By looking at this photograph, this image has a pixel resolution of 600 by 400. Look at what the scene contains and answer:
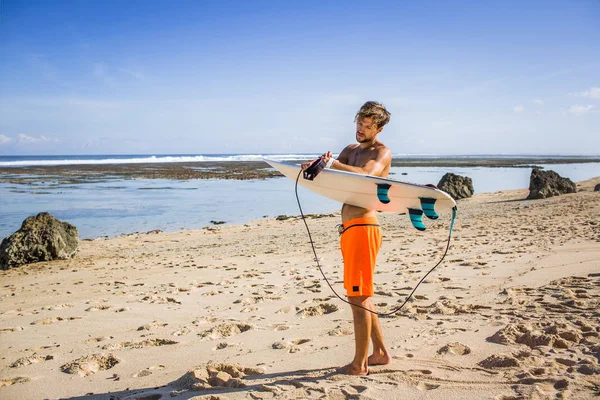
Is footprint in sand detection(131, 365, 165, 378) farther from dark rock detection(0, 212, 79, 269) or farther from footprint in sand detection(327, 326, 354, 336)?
dark rock detection(0, 212, 79, 269)

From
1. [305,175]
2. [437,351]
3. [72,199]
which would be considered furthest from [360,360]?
[72,199]

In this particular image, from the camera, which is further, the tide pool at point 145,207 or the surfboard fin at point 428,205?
the tide pool at point 145,207

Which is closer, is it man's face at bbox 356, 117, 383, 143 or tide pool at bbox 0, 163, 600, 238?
man's face at bbox 356, 117, 383, 143

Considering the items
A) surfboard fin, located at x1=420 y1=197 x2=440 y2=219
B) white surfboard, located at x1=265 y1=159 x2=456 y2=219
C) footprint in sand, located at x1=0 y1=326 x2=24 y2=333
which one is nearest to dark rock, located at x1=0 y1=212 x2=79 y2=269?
footprint in sand, located at x1=0 y1=326 x2=24 y2=333

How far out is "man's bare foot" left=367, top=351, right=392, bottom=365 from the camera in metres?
3.31

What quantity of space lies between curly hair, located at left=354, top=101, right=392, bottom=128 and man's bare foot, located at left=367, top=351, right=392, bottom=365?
1.73 m

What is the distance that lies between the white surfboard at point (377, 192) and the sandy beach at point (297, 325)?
3.88ft

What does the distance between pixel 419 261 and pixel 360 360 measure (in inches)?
158

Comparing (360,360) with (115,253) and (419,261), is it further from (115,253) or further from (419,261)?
(115,253)

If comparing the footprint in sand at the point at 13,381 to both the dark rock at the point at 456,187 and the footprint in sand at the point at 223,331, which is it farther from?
the dark rock at the point at 456,187

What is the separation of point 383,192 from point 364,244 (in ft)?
1.34

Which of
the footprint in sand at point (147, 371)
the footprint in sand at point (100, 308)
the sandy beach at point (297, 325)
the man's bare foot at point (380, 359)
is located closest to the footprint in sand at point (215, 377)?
the sandy beach at point (297, 325)

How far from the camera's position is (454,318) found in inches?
167

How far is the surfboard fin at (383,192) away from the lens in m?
3.18
